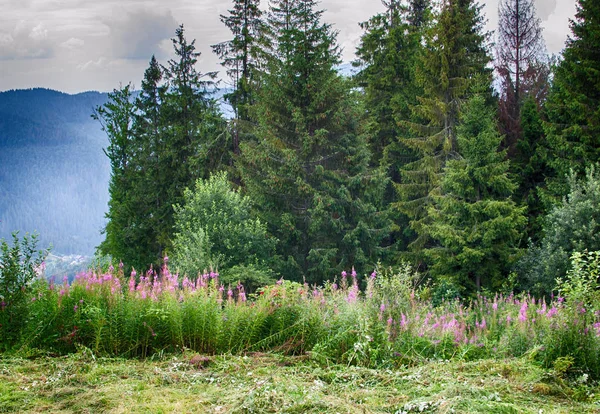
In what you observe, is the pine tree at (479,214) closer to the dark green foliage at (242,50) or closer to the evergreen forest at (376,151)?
the evergreen forest at (376,151)

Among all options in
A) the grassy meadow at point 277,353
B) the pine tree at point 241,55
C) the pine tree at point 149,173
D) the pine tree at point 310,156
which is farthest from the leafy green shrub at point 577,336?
the pine tree at point 149,173

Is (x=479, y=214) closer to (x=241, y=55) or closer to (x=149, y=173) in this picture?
(x=241, y=55)

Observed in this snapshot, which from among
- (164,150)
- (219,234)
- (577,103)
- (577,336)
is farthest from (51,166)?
(577,336)

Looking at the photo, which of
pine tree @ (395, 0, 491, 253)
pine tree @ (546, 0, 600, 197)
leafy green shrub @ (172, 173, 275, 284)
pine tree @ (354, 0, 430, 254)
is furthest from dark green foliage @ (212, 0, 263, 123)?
pine tree @ (546, 0, 600, 197)

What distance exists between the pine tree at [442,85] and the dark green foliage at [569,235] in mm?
5578

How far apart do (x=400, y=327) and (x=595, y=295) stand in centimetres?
198

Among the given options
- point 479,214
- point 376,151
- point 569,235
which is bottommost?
point 569,235

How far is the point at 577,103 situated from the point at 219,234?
1313cm

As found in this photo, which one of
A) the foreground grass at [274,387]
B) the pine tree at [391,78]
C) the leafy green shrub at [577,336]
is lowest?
the foreground grass at [274,387]

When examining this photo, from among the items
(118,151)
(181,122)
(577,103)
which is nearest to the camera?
(577,103)

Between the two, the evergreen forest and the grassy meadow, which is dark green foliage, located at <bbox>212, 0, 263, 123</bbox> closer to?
the evergreen forest

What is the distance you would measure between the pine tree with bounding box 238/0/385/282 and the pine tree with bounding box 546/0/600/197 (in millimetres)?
6731

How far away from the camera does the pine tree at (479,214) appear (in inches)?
647

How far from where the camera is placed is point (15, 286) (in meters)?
5.40
